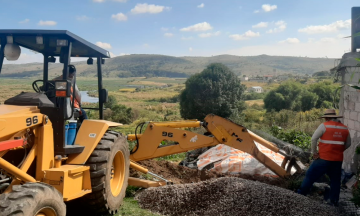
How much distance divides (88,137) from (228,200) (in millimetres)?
2468

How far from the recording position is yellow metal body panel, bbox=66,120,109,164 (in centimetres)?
507

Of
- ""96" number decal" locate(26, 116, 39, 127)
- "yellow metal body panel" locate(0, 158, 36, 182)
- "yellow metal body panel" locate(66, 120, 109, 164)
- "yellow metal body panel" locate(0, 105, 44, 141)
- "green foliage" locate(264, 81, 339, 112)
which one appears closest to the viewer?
"yellow metal body panel" locate(0, 158, 36, 182)

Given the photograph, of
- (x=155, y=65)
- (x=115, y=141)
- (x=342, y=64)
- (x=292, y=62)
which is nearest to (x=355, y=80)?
(x=342, y=64)

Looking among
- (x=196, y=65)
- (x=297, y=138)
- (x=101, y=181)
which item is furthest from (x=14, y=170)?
(x=196, y=65)

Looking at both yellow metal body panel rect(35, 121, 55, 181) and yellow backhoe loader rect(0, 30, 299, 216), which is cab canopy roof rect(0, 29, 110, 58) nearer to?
yellow backhoe loader rect(0, 30, 299, 216)

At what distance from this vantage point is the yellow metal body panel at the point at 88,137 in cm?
507

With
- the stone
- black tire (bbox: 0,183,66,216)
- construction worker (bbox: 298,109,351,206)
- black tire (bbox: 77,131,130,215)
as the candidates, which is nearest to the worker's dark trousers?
construction worker (bbox: 298,109,351,206)

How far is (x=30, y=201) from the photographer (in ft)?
11.5

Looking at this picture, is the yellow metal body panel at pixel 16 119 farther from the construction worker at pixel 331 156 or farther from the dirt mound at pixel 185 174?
the construction worker at pixel 331 156

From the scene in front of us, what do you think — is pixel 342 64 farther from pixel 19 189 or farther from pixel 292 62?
pixel 292 62

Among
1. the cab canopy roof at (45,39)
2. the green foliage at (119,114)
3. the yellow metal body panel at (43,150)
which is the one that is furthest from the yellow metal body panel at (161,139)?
the green foliage at (119,114)

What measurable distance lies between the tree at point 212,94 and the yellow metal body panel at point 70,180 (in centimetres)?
2259

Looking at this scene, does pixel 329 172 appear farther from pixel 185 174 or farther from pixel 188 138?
pixel 185 174

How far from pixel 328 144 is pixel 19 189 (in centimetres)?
532
